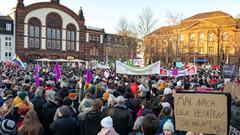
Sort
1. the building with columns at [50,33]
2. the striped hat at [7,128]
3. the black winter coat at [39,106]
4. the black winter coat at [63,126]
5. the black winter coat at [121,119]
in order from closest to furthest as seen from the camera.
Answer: the striped hat at [7,128] → the black winter coat at [63,126] → the black winter coat at [121,119] → the black winter coat at [39,106] → the building with columns at [50,33]

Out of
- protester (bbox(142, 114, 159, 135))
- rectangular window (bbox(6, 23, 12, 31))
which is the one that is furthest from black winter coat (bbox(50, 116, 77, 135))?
rectangular window (bbox(6, 23, 12, 31))

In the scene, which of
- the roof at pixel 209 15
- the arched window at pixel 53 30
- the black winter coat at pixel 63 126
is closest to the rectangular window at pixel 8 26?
the arched window at pixel 53 30

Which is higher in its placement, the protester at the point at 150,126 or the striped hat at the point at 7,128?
the protester at the point at 150,126

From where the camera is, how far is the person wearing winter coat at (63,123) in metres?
6.19

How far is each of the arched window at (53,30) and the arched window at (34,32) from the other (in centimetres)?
201

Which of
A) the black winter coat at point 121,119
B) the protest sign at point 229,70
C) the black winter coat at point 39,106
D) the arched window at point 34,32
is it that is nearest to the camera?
the black winter coat at point 121,119

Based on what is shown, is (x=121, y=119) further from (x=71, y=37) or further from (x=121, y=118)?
(x=71, y=37)

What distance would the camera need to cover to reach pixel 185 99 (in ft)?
14.4

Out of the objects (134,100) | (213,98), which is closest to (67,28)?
(134,100)

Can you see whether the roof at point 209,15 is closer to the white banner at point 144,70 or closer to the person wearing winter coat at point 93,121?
the white banner at point 144,70

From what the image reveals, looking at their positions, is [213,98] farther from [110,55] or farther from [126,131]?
[110,55]

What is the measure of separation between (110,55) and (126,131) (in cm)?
7364

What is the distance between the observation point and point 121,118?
6.54 meters

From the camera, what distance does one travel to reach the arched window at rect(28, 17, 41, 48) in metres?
64.5
